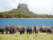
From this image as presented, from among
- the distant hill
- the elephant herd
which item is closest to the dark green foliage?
the distant hill

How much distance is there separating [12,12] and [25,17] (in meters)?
0.34

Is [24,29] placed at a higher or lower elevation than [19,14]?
lower

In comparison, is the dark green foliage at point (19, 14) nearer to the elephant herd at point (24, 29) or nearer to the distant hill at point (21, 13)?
the distant hill at point (21, 13)

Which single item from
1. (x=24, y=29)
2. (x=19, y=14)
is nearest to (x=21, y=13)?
(x=19, y=14)

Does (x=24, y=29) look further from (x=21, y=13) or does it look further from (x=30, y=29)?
(x=21, y=13)

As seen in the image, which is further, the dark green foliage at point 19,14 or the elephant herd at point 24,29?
the elephant herd at point 24,29

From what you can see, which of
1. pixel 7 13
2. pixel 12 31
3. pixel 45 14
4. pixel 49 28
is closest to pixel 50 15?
pixel 45 14

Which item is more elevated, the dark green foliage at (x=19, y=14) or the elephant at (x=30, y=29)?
the dark green foliage at (x=19, y=14)

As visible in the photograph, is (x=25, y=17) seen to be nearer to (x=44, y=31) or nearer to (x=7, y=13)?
(x=7, y=13)

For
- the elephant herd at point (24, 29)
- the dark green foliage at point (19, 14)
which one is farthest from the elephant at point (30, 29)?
the dark green foliage at point (19, 14)

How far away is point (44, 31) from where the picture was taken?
13.4ft

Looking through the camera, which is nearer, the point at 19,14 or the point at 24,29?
the point at 19,14

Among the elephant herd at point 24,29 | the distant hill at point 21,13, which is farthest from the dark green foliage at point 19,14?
the elephant herd at point 24,29

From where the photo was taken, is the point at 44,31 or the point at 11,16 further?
the point at 44,31
